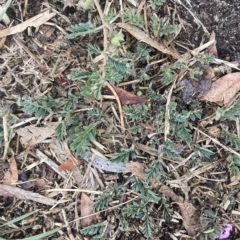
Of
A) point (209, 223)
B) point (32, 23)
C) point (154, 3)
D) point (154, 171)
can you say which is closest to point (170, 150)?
point (154, 171)

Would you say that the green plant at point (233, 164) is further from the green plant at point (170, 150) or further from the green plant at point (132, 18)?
the green plant at point (132, 18)

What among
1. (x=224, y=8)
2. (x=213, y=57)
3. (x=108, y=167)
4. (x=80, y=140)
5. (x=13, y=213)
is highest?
(x=224, y=8)

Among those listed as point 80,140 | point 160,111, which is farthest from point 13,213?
point 160,111

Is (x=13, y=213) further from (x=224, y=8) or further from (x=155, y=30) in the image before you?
(x=224, y=8)

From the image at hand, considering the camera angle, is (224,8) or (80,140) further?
(224,8)

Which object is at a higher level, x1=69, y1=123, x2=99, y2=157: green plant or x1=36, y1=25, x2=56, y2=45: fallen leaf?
x1=36, y1=25, x2=56, y2=45: fallen leaf

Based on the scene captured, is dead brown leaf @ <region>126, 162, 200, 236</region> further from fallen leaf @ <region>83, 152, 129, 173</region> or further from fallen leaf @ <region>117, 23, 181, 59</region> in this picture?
fallen leaf @ <region>117, 23, 181, 59</region>

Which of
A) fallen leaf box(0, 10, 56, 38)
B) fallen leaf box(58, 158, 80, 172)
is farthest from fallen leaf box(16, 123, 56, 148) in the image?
fallen leaf box(0, 10, 56, 38)

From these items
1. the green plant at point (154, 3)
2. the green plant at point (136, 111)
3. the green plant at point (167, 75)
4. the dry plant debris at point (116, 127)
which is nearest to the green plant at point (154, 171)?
the dry plant debris at point (116, 127)
